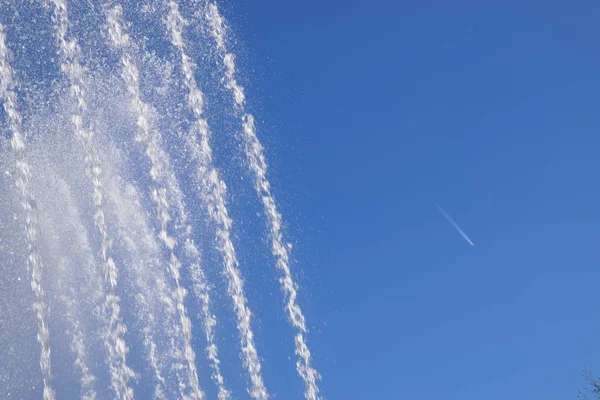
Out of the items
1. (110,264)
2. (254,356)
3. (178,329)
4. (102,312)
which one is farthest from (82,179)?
(254,356)

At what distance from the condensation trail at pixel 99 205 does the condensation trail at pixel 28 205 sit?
5.48 ft

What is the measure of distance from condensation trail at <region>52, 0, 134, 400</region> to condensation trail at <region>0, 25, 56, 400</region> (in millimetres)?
1671

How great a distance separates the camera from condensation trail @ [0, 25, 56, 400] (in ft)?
70.1

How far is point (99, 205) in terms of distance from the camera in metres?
23.8

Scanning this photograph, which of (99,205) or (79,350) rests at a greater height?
(99,205)

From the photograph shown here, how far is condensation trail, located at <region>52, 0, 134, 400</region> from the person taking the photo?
21.6m

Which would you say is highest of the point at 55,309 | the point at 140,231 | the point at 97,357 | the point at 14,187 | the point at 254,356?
the point at 14,187

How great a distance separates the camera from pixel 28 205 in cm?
2316

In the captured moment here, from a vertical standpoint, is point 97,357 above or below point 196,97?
below

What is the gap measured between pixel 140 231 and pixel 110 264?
1.41 metres

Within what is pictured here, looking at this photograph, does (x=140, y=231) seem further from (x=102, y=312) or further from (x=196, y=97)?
(x=196, y=97)

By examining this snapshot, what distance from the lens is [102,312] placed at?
22.6 m

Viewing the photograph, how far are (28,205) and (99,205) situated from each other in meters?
2.18

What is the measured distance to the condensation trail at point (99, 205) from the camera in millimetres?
21578
